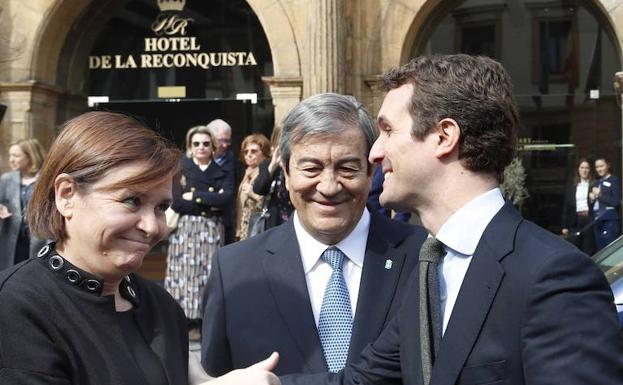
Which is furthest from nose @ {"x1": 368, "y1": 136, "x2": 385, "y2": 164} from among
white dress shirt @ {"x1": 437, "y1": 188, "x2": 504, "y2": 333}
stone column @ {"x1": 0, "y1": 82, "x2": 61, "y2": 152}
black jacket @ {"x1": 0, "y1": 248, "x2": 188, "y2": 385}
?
stone column @ {"x1": 0, "y1": 82, "x2": 61, "y2": 152}

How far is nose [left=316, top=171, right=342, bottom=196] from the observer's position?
319 centimetres

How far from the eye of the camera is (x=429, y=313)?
2361 millimetres

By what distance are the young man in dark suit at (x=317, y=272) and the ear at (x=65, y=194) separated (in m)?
1.04

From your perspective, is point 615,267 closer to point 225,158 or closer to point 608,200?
point 225,158

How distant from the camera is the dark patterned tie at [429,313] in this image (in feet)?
7.63

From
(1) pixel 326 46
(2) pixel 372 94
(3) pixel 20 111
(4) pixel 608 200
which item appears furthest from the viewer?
(3) pixel 20 111

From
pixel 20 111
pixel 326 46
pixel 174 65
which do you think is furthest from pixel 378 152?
pixel 174 65

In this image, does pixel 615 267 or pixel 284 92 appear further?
pixel 284 92

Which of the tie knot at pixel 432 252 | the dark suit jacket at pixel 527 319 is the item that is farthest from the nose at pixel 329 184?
the dark suit jacket at pixel 527 319

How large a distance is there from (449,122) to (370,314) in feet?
3.20

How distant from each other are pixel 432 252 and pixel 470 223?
0.15 metres

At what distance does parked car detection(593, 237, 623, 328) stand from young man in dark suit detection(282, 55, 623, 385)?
2.79 metres

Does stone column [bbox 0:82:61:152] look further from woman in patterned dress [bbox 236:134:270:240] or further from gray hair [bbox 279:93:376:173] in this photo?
gray hair [bbox 279:93:376:173]

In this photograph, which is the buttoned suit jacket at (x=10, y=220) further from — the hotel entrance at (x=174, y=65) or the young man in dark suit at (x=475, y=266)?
the young man in dark suit at (x=475, y=266)
